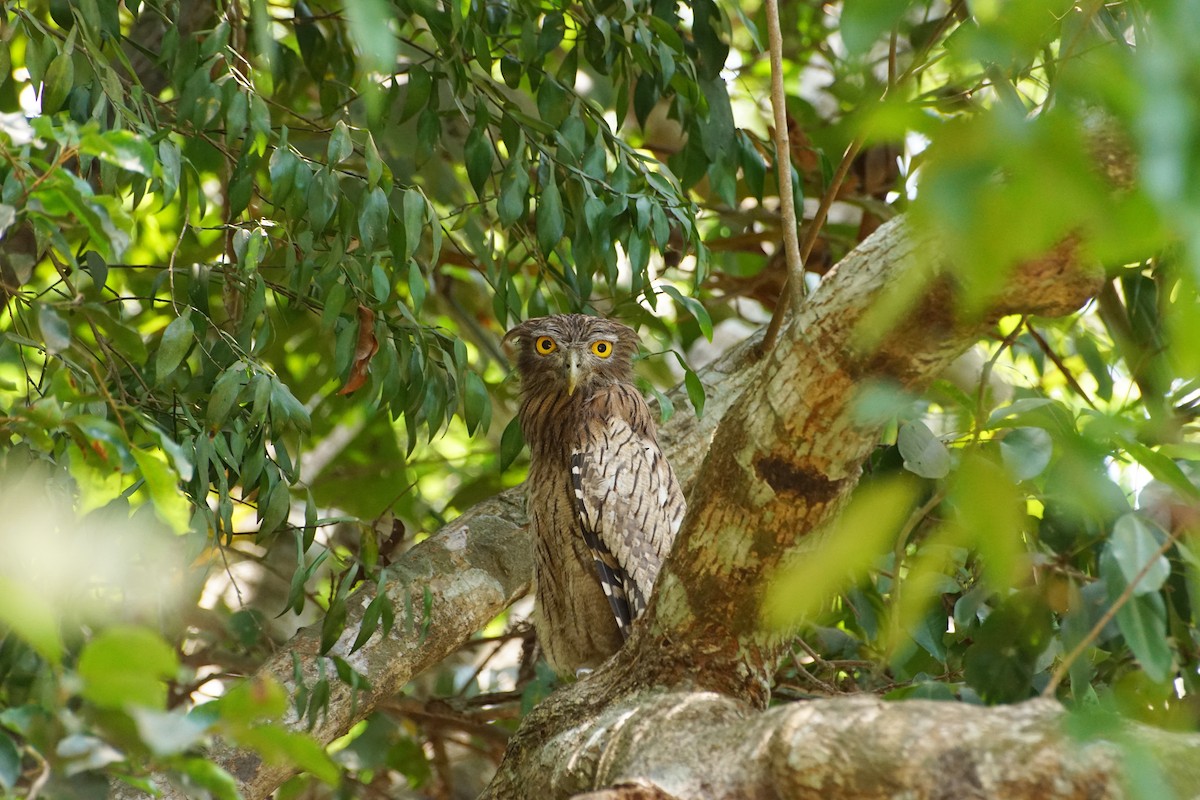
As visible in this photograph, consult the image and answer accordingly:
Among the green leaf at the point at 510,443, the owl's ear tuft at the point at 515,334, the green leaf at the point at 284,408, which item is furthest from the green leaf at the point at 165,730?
the owl's ear tuft at the point at 515,334

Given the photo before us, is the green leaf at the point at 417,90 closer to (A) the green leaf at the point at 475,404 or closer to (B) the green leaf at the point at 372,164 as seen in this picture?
(B) the green leaf at the point at 372,164

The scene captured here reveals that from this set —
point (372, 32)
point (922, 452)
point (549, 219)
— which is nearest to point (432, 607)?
point (549, 219)

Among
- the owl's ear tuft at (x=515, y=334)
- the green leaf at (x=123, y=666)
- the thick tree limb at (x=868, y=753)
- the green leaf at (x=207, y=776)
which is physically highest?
the owl's ear tuft at (x=515, y=334)

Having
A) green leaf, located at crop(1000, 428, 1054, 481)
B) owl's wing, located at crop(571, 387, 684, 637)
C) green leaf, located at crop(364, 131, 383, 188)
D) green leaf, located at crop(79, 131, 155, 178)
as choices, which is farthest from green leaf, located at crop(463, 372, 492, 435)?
green leaf, located at crop(1000, 428, 1054, 481)

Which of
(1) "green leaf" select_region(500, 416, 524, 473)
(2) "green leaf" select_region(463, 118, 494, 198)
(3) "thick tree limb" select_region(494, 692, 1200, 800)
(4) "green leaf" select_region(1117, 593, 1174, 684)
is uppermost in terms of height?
(2) "green leaf" select_region(463, 118, 494, 198)

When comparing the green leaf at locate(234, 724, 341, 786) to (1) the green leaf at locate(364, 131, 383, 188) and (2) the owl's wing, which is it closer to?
(1) the green leaf at locate(364, 131, 383, 188)

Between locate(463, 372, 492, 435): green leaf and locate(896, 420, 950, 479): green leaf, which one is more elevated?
locate(463, 372, 492, 435): green leaf

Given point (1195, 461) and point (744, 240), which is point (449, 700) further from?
point (1195, 461)

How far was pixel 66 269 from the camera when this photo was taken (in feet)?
8.88

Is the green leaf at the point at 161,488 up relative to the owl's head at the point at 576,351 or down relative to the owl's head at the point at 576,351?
down

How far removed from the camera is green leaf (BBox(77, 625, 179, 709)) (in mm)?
1016

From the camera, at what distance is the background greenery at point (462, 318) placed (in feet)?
2.87

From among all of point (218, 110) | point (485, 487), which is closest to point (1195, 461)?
point (218, 110)

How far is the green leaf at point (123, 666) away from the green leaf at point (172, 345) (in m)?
1.25
